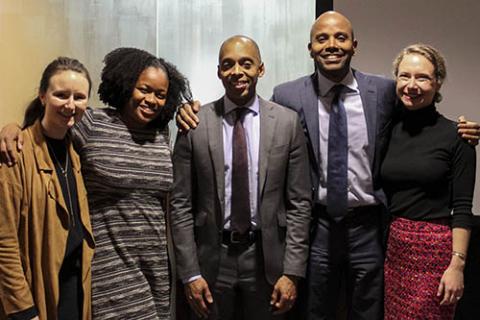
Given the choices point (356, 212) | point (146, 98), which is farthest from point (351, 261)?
point (146, 98)

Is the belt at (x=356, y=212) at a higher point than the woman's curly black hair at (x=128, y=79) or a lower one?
lower

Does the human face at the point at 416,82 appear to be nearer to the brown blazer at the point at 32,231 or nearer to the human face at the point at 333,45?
the human face at the point at 333,45

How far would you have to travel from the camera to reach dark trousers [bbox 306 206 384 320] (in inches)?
98.5

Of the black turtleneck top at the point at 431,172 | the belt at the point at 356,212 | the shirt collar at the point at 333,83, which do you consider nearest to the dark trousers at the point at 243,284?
the belt at the point at 356,212

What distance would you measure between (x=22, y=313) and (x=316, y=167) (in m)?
1.34

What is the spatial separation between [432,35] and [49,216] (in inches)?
98.7

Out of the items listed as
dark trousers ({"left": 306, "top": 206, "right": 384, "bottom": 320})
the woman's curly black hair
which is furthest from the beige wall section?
dark trousers ({"left": 306, "top": 206, "right": 384, "bottom": 320})

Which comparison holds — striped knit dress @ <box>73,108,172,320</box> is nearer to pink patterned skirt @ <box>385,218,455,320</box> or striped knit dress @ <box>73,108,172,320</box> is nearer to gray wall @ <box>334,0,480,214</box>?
pink patterned skirt @ <box>385,218,455,320</box>

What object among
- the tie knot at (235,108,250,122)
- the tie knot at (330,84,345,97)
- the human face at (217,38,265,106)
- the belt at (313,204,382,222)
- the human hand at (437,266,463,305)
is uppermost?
the human face at (217,38,265,106)

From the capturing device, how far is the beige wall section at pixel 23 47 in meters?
2.53

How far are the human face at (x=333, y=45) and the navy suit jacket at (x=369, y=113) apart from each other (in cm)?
11

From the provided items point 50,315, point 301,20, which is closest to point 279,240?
point 50,315

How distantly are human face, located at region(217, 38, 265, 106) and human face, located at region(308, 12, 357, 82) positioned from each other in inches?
11.8

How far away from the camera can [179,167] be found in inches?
96.3
